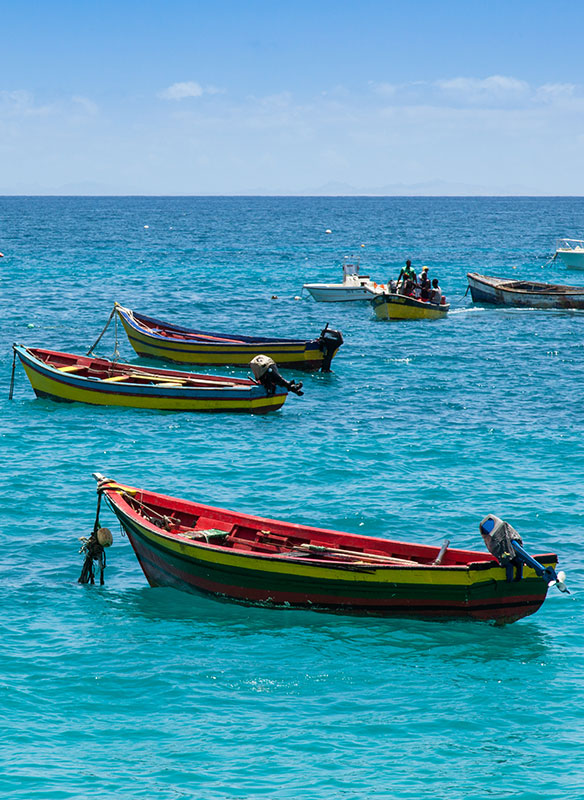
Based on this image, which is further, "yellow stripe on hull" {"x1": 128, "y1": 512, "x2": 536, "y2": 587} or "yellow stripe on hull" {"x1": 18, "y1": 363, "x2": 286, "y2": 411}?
"yellow stripe on hull" {"x1": 18, "y1": 363, "x2": 286, "y2": 411}

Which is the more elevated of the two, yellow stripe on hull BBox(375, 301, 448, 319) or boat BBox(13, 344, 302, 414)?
yellow stripe on hull BBox(375, 301, 448, 319)

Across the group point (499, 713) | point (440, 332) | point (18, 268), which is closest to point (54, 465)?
point (499, 713)

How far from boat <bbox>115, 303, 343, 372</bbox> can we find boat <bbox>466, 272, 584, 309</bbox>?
2066cm

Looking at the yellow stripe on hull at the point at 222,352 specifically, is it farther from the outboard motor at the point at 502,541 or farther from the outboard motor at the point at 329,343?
the outboard motor at the point at 502,541

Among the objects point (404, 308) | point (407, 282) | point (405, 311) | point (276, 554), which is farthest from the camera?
point (405, 311)

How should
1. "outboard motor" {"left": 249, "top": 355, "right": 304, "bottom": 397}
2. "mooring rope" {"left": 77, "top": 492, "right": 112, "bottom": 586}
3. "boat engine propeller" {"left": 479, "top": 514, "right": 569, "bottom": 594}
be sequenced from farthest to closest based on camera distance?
"outboard motor" {"left": 249, "top": 355, "right": 304, "bottom": 397}
"mooring rope" {"left": 77, "top": 492, "right": 112, "bottom": 586}
"boat engine propeller" {"left": 479, "top": 514, "right": 569, "bottom": 594}

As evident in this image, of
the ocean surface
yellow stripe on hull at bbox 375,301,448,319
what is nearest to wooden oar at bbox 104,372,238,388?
the ocean surface

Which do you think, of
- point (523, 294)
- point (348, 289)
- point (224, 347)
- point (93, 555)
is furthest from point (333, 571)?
point (523, 294)

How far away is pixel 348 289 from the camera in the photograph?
5256 cm

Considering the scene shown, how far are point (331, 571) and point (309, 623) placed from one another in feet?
3.34

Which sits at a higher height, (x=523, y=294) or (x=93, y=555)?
(x=523, y=294)

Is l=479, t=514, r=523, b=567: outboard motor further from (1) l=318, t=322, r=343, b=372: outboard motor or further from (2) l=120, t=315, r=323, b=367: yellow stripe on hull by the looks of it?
(2) l=120, t=315, r=323, b=367: yellow stripe on hull

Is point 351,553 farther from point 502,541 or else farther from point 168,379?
point 168,379

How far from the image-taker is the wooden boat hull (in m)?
46.2
